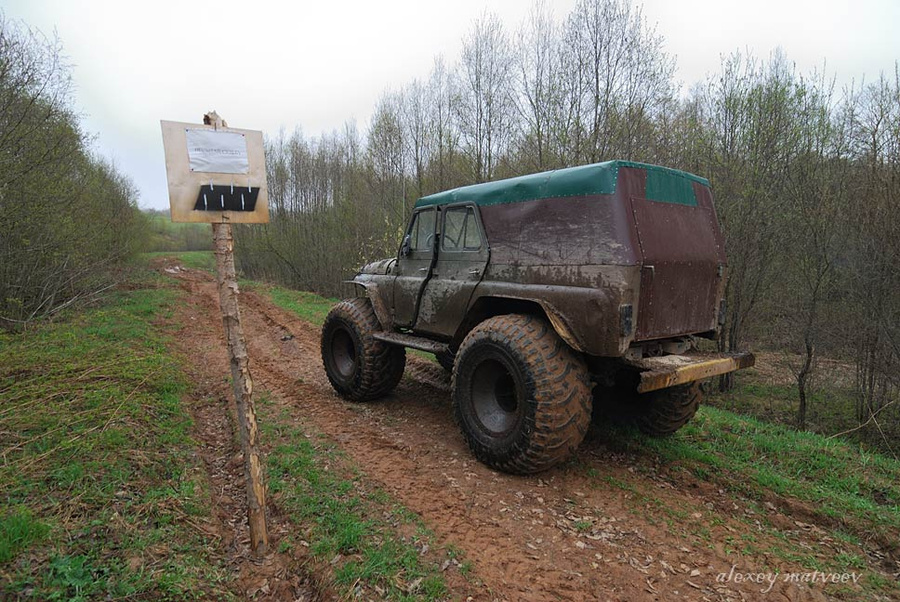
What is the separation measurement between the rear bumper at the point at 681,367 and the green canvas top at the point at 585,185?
134 centimetres

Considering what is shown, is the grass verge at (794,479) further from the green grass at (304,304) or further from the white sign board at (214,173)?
the green grass at (304,304)

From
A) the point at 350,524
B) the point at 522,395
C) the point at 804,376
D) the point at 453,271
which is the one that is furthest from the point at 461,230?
the point at 804,376

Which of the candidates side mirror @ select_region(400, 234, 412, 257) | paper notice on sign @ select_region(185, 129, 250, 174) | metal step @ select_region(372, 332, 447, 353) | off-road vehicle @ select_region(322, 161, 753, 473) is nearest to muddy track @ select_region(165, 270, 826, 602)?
off-road vehicle @ select_region(322, 161, 753, 473)

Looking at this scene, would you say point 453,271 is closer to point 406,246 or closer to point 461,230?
point 461,230

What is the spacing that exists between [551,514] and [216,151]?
330cm

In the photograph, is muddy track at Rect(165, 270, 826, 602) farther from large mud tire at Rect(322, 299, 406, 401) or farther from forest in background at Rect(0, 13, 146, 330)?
forest in background at Rect(0, 13, 146, 330)

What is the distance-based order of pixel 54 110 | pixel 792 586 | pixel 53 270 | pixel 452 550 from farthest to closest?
pixel 53 270, pixel 54 110, pixel 452 550, pixel 792 586

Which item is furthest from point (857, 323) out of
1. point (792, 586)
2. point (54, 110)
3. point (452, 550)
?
point (54, 110)

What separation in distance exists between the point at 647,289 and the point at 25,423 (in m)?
5.17

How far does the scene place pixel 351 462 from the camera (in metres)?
4.12

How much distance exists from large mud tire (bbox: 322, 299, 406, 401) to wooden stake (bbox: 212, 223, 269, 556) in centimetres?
253

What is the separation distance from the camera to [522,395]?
360 cm

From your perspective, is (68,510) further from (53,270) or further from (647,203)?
(53,270)

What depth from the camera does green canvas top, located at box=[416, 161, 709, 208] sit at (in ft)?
11.6
